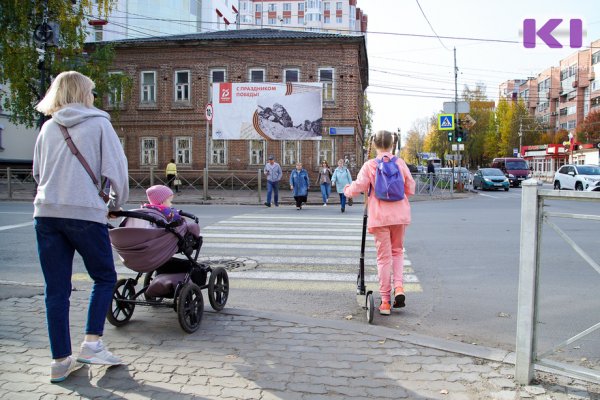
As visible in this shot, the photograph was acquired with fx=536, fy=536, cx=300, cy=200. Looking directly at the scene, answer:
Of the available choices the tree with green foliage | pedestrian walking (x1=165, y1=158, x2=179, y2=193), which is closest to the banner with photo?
pedestrian walking (x1=165, y1=158, x2=179, y2=193)

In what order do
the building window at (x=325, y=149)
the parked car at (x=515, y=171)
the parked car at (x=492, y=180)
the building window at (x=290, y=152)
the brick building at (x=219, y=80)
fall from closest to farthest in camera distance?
the brick building at (x=219, y=80)
the building window at (x=325, y=149)
the building window at (x=290, y=152)
the parked car at (x=492, y=180)
the parked car at (x=515, y=171)

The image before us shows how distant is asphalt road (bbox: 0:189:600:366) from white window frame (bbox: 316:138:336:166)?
669 inches

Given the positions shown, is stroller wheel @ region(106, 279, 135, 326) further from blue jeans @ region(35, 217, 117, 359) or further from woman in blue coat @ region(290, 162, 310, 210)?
woman in blue coat @ region(290, 162, 310, 210)

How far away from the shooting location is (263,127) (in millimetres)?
29172

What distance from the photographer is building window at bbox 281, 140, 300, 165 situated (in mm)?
30047

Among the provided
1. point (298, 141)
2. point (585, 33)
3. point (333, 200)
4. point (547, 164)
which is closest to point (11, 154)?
point (298, 141)

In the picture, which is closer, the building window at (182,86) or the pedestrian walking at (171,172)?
the pedestrian walking at (171,172)

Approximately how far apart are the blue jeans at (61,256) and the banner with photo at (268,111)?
82.9 ft

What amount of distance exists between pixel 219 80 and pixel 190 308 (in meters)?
27.5

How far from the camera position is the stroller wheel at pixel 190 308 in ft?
14.3

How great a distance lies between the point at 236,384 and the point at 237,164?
27.6 m

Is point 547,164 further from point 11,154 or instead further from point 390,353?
point 390,353

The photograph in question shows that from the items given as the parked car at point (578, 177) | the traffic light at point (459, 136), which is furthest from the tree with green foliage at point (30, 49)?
the parked car at point (578, 177)

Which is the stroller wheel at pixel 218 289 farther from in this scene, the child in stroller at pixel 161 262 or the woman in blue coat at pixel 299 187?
the woman in blue coat at pixel 299 187
